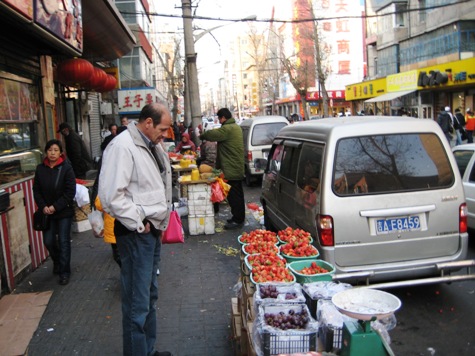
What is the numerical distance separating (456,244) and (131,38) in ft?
36.2

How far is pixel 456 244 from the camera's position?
468 cm

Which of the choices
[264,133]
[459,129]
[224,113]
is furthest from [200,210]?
[459,129]

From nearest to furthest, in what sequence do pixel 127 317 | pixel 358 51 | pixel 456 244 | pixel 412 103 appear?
pixel 127 317 < pixel 456 244 < pixel 412 103 < pixel 358 51

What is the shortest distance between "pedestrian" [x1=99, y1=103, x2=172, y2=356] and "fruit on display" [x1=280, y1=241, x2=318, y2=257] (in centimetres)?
131

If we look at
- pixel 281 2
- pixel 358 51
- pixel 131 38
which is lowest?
pixel 131 38

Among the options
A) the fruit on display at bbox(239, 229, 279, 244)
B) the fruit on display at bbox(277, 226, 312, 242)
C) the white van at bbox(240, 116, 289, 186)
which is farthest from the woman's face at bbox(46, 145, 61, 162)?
the white van at bbox(240, 116, 289, 186)

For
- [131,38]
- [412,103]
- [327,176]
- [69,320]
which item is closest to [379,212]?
[327,176]

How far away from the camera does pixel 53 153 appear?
5727 mm

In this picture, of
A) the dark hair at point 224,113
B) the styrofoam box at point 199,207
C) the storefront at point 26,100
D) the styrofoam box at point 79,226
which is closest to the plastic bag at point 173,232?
the storefront at point 26,100

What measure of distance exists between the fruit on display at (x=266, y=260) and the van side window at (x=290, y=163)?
74.6 inches

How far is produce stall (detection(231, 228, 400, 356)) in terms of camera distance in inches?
104

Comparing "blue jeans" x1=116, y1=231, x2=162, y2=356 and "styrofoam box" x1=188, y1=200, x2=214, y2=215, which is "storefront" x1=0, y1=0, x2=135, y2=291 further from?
"blue jeans" x1=116, y1=231, x2=162, y2=356

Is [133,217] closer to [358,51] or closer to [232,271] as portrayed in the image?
[232,271]

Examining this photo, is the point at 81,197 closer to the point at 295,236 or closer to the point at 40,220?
the point at 40,220
